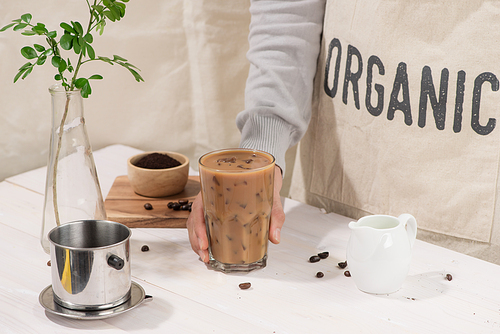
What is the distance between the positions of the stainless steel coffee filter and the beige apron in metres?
0.61

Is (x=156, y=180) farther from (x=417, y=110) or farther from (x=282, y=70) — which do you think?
(x=417, y=110)

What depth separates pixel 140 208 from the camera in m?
1.12

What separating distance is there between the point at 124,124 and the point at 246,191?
953 millimetres

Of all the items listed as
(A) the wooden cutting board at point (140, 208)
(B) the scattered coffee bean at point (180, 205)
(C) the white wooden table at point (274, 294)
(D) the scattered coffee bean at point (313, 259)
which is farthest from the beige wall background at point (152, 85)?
(D) the scattered coffee bean at point (313, 259)

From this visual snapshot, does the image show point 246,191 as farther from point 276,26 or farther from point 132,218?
point 276,26

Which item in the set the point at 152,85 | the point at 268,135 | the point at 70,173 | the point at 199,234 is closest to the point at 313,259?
the point at 199,234

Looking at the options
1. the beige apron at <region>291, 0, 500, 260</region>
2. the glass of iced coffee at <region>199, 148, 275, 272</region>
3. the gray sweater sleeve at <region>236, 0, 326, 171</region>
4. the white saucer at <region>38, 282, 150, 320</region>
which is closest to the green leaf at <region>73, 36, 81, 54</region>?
the glass of iced coffee at <region>199, 148, 275, 272</region>

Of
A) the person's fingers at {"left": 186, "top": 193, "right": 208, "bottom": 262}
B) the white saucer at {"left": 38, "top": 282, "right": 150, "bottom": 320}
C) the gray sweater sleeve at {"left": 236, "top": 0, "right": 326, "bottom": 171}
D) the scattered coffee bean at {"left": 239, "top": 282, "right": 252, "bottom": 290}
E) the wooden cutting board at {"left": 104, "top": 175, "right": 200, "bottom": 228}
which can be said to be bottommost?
the wooden cutting board at {"left": 104, "top": 175, "right": 200, "bottom": 228}

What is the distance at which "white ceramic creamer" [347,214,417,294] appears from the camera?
29.9 inches

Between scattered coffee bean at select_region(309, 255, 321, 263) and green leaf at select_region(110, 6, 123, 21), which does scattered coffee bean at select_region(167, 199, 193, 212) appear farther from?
green leaf at select_region(110, 6, 123, 21)

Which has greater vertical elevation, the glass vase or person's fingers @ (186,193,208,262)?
the glass vase

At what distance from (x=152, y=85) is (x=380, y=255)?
1123 millimetres

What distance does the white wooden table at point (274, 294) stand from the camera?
72 cm

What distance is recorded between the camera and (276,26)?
4.05ft
